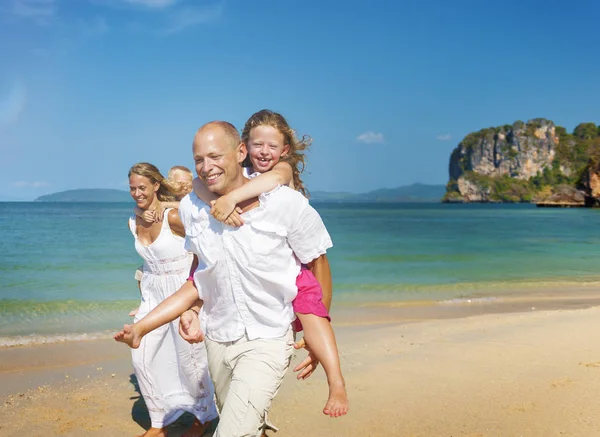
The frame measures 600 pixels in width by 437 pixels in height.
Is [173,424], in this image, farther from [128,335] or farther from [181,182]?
[128,335]

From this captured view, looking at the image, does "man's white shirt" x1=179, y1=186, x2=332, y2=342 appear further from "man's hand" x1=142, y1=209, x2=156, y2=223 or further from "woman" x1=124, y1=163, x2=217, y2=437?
"man's hand" x1=142, y1=209, x2=156, y2=223

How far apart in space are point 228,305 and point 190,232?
42cm

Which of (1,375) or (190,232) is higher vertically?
(190,232)

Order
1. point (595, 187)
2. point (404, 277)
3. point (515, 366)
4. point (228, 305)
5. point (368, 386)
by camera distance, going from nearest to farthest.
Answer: point (228, 305)
point (368, 386)
point (515, 366)
point (404, 277)
point (595, 187)

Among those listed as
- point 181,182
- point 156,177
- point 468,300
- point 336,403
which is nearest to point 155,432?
point 156,177

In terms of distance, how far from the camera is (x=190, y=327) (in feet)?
10.6

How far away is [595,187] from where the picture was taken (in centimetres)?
9231

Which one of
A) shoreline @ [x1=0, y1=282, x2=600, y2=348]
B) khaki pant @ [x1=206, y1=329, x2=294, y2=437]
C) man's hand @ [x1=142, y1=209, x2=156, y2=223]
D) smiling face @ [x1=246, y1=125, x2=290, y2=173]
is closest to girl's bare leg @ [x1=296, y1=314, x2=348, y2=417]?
khaki pant @ [x1=206, y1=329, x2=294, y2=437]

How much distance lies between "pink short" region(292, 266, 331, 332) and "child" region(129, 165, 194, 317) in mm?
1813

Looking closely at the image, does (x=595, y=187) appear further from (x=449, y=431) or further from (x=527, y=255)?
(x=449, y=431)

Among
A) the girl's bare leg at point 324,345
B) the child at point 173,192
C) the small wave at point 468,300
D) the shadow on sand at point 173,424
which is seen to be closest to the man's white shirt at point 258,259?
the girl's bare leg at point 324,345

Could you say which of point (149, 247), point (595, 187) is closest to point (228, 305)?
point (149, 247)

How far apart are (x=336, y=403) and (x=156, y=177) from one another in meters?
2.79

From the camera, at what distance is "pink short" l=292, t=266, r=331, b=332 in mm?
3043
